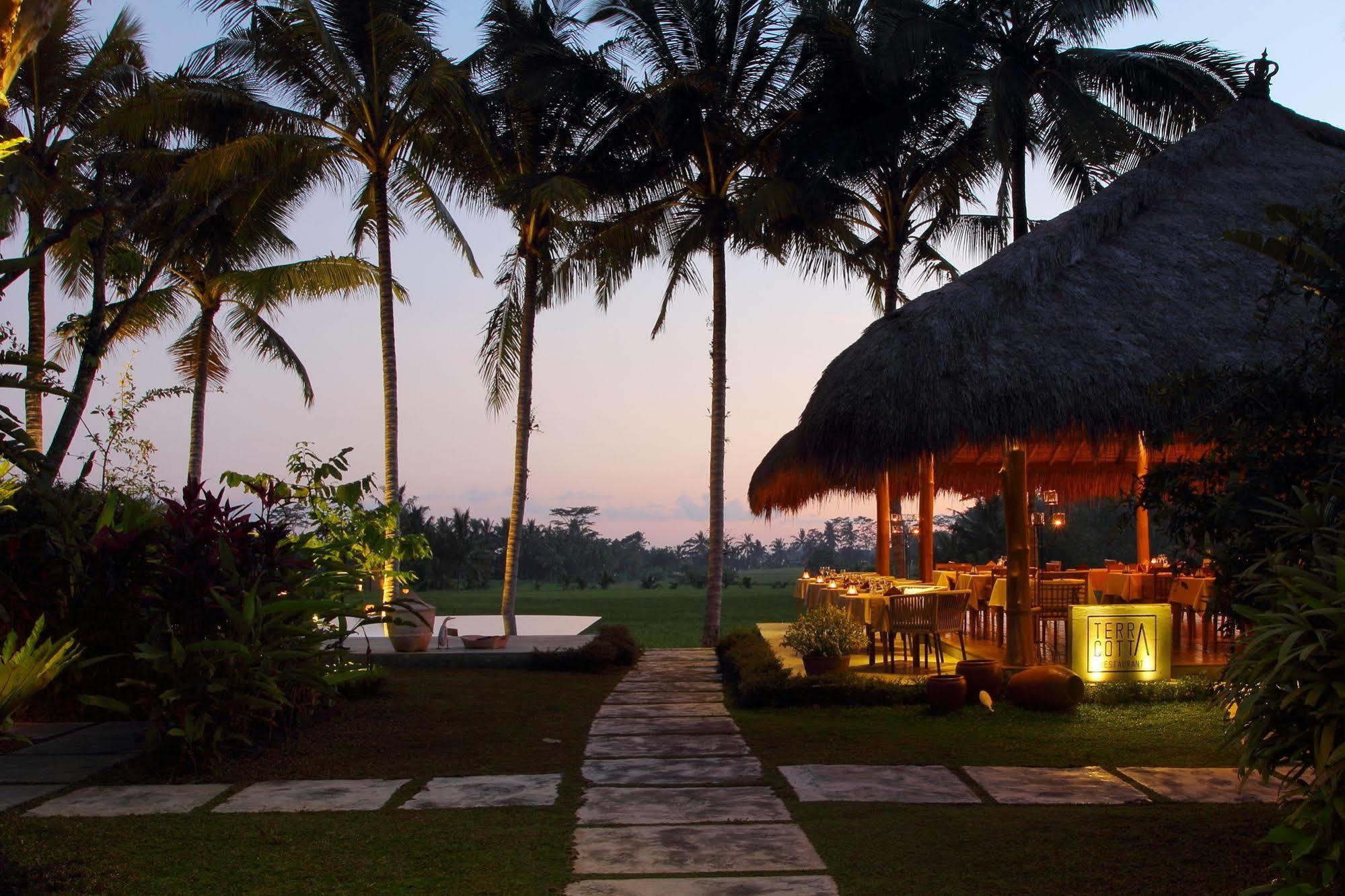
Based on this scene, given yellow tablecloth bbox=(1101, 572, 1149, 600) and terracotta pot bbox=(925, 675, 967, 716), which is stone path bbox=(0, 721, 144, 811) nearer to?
terracotta pot bbox=(925, 675, 967, 716)

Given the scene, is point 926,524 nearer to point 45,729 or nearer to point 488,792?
point 488,792

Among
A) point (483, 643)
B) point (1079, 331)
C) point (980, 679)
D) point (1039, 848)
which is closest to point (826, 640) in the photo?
point (980, 679)

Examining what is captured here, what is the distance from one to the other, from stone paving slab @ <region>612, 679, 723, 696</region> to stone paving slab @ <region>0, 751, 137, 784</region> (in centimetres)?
379

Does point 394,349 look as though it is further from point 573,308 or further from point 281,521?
point 281,521

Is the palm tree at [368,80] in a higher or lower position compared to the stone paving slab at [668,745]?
higher

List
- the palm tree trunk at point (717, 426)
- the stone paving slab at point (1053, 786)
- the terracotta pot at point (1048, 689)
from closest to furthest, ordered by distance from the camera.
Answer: the stone paving slab at point (1053, 786) < the terracotta pot at point (1048, 689) < the palm tree trunk at point (717, 426)

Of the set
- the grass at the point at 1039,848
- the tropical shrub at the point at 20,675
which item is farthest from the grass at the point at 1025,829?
the tropical shrub at the point at 20,675

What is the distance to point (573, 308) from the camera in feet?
56.2

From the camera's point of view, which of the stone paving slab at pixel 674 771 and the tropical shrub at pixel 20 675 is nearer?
the tropical shrub at pixel 20 675

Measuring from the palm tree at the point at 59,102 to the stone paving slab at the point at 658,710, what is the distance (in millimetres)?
10021

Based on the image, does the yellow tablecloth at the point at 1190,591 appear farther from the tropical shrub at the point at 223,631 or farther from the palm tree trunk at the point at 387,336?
the palm tree trunk at the point at 387,336

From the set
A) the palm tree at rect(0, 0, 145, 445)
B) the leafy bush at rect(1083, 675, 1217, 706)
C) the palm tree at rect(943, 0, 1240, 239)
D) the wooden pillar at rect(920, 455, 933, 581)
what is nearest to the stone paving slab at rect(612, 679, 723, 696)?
the leafy bush at rect(1083, 675, 1217, 706)

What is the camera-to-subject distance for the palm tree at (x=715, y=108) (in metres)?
13.7

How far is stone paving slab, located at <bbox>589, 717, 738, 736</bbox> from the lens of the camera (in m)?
6.63
